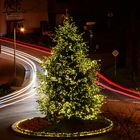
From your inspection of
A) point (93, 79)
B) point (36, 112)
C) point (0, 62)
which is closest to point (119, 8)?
point (0, 62)

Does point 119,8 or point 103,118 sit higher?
point 119,8

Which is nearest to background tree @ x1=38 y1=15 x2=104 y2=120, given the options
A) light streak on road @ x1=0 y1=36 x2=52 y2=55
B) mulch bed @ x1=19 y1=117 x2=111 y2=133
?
mulch bed @ x1=19 y1=117 x2=111 y2=133

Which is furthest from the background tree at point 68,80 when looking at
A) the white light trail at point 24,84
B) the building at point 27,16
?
the building at point 27,16

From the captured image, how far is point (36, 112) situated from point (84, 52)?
7550 mm

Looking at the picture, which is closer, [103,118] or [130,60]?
[103,118]

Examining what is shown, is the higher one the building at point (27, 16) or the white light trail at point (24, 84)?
the building at point (27, 16)

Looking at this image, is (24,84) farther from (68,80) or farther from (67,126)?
(68,80)

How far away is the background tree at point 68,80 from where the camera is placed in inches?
989

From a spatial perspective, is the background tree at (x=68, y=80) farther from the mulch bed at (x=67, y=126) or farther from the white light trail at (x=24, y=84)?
the white light trail at (x=24, y=84)

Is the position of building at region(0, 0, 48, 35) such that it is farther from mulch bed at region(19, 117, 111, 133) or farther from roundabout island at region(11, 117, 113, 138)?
roundabout island at region(11, 117, 113, 138)

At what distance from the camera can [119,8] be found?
174ft

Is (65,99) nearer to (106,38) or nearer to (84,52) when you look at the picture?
(84,52)

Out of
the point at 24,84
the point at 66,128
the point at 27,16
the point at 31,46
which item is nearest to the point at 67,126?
the point at 66,128

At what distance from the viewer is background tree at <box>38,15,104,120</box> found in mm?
25125
